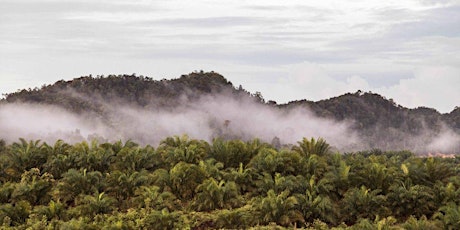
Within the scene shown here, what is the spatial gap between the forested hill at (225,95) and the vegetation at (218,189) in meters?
63.2

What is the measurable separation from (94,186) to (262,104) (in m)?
91.3

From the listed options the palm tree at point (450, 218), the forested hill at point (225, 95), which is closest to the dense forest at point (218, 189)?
the palm tree at point (450, 218)

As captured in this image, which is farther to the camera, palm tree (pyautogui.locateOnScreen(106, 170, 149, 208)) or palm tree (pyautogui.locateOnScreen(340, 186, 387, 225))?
palm tree (pyautogui.locateOnScreen(106, 170, 149, 208))

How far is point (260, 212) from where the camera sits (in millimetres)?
16875

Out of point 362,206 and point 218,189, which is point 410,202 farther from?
point 218,189

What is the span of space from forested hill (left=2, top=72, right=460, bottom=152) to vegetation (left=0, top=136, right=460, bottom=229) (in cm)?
6316

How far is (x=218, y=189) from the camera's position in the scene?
17.9 metres

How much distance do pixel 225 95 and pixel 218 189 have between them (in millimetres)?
87908

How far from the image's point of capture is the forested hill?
284 feet

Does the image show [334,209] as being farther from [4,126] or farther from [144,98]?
[144,98]

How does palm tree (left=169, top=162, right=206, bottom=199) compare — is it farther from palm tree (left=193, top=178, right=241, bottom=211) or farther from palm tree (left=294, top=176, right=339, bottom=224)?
palm tree (left=294, top=176, right=339, bottom=224)

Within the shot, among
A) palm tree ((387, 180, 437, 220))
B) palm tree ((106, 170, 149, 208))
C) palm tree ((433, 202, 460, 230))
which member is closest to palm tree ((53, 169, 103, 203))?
palm tree ((106, 170, 149, 208))

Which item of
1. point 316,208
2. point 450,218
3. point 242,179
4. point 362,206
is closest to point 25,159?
point 242,179

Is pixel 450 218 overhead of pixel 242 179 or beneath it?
beneath
